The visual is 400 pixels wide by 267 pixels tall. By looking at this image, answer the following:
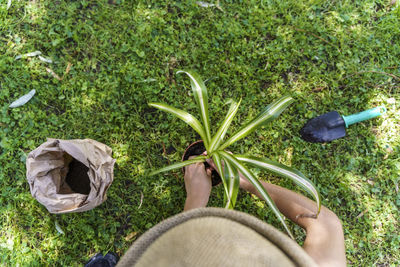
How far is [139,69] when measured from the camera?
2.31 metres

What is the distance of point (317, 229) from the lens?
159 centimetres

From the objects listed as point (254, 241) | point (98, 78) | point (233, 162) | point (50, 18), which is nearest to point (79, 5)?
point (50, 18)

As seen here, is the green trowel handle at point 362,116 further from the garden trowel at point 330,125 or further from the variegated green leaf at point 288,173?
the variegated green leaf at point 288,173

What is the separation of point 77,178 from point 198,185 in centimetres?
99

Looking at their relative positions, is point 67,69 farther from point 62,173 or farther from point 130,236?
point 130,236

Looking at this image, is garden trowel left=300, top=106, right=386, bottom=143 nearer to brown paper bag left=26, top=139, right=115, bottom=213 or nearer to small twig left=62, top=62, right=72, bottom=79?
brown paper bag left=26, top=139, right=115, bottom=213

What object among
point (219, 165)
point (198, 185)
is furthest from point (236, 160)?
point (198, 185)

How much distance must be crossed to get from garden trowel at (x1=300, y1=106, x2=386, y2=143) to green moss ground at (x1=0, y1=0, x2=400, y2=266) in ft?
0.34

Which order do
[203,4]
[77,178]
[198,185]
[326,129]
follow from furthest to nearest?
[203,4] → [326,129] → [77,178] → [198,185]

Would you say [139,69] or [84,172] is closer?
[84,172]

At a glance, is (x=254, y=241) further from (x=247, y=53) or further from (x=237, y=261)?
(x=247, y=53)

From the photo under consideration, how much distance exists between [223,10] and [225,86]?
2.44ft

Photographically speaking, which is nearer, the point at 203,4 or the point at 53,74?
the point at 53,74

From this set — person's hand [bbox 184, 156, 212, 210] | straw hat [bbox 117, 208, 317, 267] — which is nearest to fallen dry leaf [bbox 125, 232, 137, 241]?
person's hand [bbox 184, 156, 212, 210]
